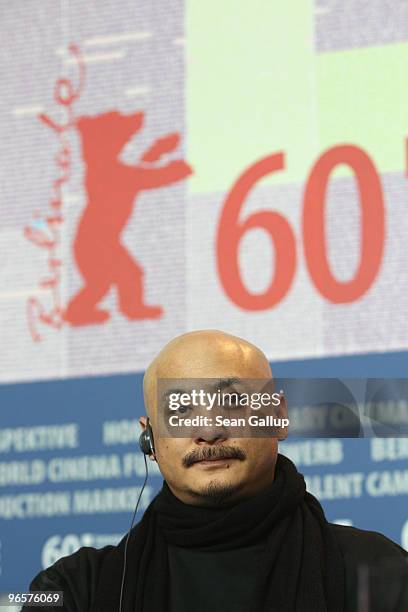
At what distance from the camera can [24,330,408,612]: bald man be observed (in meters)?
1.47

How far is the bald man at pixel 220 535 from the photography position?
1.47 meters

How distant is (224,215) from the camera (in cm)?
258

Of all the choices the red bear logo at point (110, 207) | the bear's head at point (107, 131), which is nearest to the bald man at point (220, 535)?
the red bear logo at point (110, 207)

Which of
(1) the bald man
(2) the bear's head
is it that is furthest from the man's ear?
(2) the bear's head

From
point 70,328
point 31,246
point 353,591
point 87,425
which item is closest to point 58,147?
point 31,246

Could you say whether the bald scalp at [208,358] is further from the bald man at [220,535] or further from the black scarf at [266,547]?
the black scarf at [266,547]

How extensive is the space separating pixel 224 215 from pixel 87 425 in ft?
1.75

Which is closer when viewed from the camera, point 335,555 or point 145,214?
point 335,555

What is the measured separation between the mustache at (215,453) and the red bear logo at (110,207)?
44.0 inches

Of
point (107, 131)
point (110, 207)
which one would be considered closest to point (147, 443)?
point (110, 207)

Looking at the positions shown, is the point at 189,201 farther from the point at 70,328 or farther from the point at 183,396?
the point at 183,396

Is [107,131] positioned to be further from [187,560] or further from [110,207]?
[187,560]

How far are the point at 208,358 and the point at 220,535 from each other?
0.22m

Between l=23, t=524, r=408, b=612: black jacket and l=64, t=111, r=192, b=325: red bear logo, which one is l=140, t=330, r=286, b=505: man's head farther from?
l=64, t=111, r=192, b=325: red bear logo
